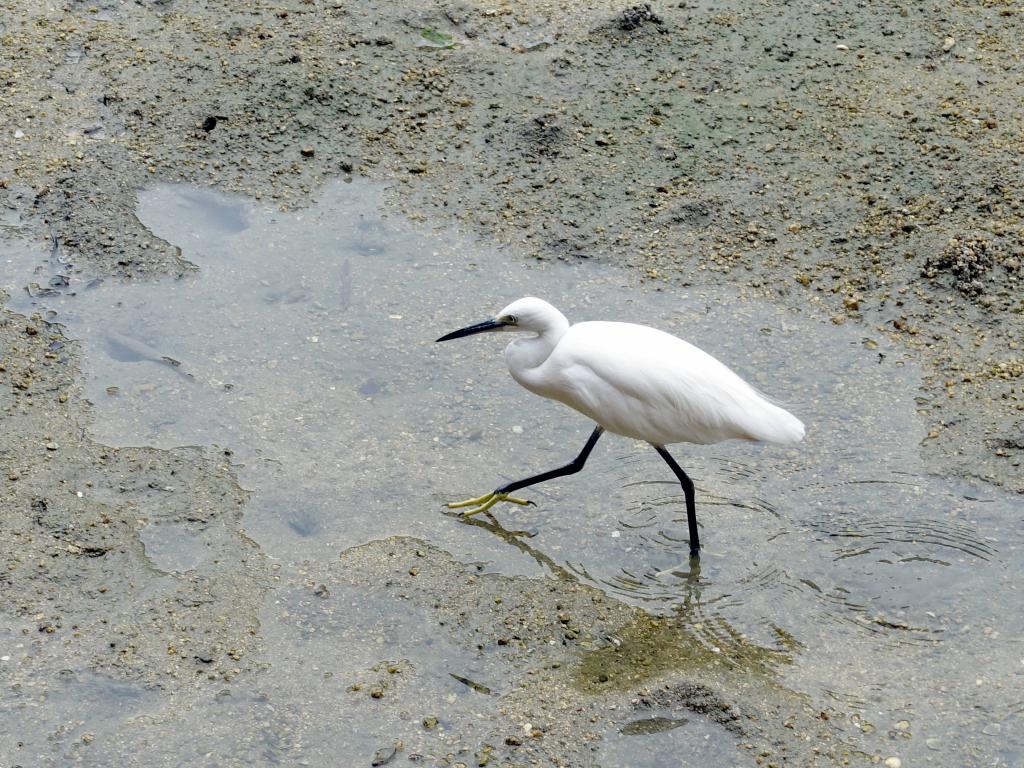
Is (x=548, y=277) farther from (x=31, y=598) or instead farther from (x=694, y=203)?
(x=31, y=598)

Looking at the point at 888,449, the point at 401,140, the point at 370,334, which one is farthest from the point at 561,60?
the point at 888,449

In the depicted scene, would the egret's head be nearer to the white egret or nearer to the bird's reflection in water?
the white egret

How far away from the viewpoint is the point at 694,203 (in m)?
5.45

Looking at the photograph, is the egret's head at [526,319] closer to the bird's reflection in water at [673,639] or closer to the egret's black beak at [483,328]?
the egret's black beak at [483,328]

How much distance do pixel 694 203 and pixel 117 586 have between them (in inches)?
122

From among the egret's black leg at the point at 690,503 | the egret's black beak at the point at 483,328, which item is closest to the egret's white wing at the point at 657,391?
the egret's black leg at the point at 690,503

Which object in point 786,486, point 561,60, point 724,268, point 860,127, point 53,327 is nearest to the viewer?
point 786,486

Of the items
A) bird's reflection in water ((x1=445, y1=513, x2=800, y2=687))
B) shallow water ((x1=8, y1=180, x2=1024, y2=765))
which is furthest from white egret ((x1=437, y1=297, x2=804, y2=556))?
shallow water ((x1=8, y1=180, x2=1024, y2=765))

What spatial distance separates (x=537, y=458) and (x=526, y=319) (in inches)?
27.2

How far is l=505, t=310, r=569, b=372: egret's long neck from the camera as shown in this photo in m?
4.01

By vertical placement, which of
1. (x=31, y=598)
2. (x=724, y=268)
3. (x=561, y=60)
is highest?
(x=561, y=60)

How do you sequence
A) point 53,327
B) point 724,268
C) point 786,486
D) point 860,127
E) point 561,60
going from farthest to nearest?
point 561,60 < point 860,127 < point 724,268 < point 53,327 < point 786,486

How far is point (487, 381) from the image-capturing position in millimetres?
4730

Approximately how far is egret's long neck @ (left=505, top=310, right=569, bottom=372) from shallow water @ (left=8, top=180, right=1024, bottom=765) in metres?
0.51
